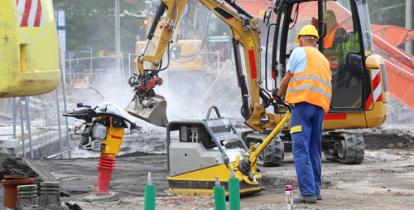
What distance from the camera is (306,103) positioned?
9.57 meters

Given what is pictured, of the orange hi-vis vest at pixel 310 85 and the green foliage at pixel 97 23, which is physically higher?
the green foliage at pixel 97 23

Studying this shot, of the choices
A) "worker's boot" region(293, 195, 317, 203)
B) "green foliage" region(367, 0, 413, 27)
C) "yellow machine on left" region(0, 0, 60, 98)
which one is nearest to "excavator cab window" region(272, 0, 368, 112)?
"worker's boot" region(293, 195, 317, 203)

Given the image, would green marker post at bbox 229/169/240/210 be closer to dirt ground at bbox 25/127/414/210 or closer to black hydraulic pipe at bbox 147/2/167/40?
dirt ground at bbox 25/127/414/210

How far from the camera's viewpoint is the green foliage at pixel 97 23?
47.0 metres

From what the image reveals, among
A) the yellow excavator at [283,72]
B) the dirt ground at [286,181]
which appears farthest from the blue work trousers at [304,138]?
the yellow excavator at [283,72]

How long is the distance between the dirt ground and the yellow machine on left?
343cm

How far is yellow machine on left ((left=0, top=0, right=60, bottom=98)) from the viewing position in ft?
18.5

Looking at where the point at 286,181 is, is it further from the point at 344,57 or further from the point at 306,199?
the point at 344,57

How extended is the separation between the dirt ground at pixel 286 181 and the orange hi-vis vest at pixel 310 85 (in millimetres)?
1087

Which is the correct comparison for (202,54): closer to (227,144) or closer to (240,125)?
(240,125)

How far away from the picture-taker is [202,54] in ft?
Result: 132

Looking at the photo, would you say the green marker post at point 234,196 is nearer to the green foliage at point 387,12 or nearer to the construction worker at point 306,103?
the construction worker at point 306,103

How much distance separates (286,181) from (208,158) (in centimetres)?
206

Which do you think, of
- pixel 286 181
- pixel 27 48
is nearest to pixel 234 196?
pixel 27 48
